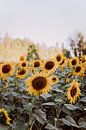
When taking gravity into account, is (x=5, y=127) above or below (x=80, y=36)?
below

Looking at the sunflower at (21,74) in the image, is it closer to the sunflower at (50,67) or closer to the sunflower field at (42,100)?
the sunflower field at (42,100)

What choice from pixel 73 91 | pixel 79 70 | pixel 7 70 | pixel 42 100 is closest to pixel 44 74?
pixel 73 91

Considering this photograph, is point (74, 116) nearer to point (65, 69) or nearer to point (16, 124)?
point (16, 124)

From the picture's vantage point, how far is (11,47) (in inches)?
654

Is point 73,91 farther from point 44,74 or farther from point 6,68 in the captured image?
point 6,68

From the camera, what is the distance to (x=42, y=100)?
2.55 metres

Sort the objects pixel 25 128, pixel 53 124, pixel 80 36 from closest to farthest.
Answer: pixel 25 128 < pixel 53 124 < pixel 80 36

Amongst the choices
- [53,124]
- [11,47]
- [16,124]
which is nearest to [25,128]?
[16,124]

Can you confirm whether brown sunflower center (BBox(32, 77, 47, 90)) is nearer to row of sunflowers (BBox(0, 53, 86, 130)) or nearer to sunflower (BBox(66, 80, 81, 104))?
row of sunflowers (BBox(0, 53, 86, 130))

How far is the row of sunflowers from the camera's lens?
2.11 meters

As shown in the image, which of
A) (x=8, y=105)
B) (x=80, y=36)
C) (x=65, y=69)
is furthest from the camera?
(x=80, y=36)

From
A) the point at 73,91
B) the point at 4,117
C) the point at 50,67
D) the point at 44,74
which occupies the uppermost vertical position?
the point at 50,67

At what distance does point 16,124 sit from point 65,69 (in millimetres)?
1901

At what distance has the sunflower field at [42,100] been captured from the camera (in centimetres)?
210
